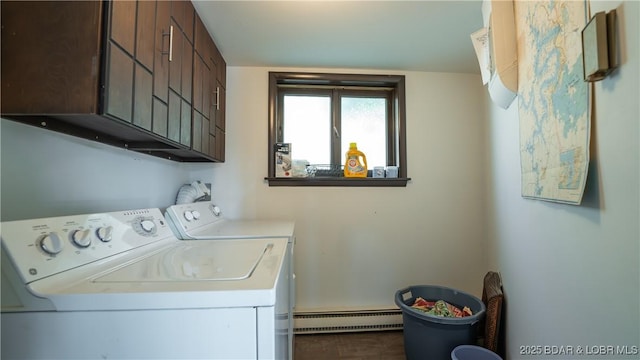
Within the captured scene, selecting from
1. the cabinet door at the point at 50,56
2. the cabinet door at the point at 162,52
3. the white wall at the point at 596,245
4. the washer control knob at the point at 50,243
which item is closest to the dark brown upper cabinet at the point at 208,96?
the cabinet door at the point at 162,52

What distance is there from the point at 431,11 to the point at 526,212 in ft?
4.07

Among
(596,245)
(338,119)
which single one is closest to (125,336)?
(596,245)

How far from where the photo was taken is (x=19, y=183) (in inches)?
33.3

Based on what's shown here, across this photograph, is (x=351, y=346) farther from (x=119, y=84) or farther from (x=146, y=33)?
(x=146, y=33)

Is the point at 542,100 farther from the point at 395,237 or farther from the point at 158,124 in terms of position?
the point at 158,124

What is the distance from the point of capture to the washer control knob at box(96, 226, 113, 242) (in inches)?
34.9

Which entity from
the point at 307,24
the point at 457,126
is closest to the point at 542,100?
the point at 457,126

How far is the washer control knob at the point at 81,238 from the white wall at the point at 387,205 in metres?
1.23

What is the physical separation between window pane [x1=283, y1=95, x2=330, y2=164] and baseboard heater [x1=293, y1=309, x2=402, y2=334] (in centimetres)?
124

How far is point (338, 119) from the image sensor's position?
7.42ft

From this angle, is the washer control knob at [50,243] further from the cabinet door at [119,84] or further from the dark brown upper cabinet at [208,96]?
the dark brown upper cabinet at [208,96]

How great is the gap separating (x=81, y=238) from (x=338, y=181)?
1.60m

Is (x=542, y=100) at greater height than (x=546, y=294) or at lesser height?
greater

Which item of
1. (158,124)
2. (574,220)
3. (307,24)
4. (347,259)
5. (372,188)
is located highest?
(307,24)
